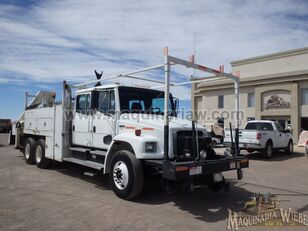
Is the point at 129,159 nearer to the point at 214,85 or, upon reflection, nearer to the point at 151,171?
the point at 151,171

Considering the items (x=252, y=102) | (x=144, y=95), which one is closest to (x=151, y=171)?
(x=144, y=95)

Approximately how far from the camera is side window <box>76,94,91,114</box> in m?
8.57

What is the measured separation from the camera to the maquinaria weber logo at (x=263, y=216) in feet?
18.0

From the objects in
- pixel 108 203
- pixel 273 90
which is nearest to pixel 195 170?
pixel 108 203

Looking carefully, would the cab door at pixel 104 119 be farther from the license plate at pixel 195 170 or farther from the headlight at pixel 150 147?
the license plate at pixel 195 170

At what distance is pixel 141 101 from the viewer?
8.00 m

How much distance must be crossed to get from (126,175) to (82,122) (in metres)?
2.81

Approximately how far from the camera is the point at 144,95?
812 centimetres

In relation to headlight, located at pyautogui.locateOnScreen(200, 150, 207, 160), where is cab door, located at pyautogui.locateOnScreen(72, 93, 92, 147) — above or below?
above

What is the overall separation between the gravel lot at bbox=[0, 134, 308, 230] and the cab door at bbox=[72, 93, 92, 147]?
1.11 metres

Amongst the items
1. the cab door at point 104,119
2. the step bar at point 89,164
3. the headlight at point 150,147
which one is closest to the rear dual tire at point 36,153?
the step bar at point 89,164

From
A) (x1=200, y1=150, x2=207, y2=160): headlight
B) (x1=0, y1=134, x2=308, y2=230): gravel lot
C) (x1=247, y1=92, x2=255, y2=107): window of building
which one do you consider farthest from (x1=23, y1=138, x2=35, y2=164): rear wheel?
(x1=247, y1=92, x2=255, y2=107): window of building

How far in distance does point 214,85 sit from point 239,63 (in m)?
3.42

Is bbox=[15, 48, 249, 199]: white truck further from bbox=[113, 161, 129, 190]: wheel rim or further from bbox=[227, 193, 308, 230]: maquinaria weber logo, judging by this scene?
bbox=[227, 193, 308, 230]: maquinaria weber logo
